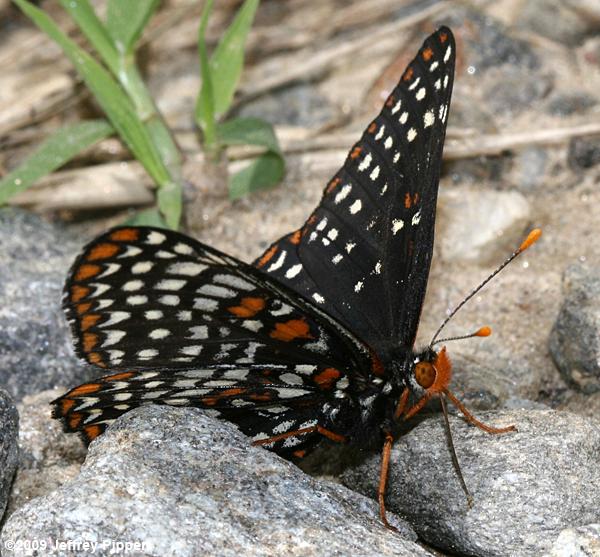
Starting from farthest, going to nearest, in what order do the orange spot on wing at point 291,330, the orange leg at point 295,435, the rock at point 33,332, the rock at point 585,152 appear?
the rock at point 585,152 → the rock at point 33,332 → the orange leg at point 295,435 → the orange spot on wing at point 291,330

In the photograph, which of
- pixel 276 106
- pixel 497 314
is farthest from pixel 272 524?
pixel 276 106

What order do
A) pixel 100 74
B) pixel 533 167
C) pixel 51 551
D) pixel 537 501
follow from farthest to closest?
pixel 533 167 → pixel 100 74 → pixel 537 501 → pixel 51 551

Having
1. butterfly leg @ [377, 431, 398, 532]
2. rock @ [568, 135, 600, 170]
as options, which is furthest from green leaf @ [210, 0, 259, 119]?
butterfly leg @ [377, 431, 398, 532]

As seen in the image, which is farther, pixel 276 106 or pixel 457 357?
pixel 276 106

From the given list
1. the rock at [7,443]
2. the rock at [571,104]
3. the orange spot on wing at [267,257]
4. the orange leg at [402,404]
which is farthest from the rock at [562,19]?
the rock at [7,443]

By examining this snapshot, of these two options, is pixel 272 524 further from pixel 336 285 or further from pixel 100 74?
pixel 100 74

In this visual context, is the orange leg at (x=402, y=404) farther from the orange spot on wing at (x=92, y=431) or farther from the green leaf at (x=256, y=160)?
the green leaf at (x=256, y=160)

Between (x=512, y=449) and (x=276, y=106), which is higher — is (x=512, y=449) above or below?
below

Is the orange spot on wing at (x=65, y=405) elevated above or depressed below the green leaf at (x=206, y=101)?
below
